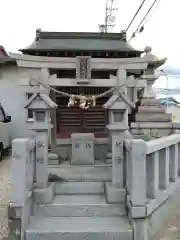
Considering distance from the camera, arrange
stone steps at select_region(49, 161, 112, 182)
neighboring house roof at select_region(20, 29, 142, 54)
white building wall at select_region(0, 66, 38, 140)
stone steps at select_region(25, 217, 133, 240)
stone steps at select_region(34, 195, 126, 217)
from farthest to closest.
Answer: white building wall at select_region(0, 66, 38, 140) → neighboring house roof at select_region(20, 29, 142, 54) → stone steps at select_region(49, 161, 112, 182) → stone steps at select_region(34, 195, 126, 217) → stone steps at select_region(25, 217, 133, 240)

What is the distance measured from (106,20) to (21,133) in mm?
8168

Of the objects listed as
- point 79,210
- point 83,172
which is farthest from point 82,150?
point 79,210

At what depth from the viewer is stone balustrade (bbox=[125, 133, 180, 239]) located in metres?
3.77

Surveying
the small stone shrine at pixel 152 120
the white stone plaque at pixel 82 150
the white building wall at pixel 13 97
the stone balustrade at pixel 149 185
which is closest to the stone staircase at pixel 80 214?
the stone balustrade at pixel 149 185

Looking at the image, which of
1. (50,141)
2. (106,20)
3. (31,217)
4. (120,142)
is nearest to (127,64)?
(120,142)

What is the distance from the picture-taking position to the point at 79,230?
389 cm

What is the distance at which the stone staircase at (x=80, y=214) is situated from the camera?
386 centimetres

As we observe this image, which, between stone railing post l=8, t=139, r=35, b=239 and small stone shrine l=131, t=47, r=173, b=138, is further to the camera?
small stone shrine l=131, t=47, r=173, b=138

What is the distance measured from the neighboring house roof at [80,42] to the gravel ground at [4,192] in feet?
11.3

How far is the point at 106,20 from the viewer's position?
599 inches

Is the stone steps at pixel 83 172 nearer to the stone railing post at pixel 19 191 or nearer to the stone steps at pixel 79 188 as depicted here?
the stone steps at pixel 79 188

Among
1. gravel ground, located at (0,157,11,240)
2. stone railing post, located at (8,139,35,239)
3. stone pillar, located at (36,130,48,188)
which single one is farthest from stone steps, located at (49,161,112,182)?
stone railing post, located at (8,139,35,239)

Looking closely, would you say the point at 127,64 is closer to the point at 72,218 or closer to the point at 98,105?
the point at 98,105

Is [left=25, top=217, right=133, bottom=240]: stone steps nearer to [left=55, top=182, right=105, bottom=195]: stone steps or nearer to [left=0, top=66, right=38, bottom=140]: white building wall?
[left=55, top=182, right=105, bottom=195]: stone steps
